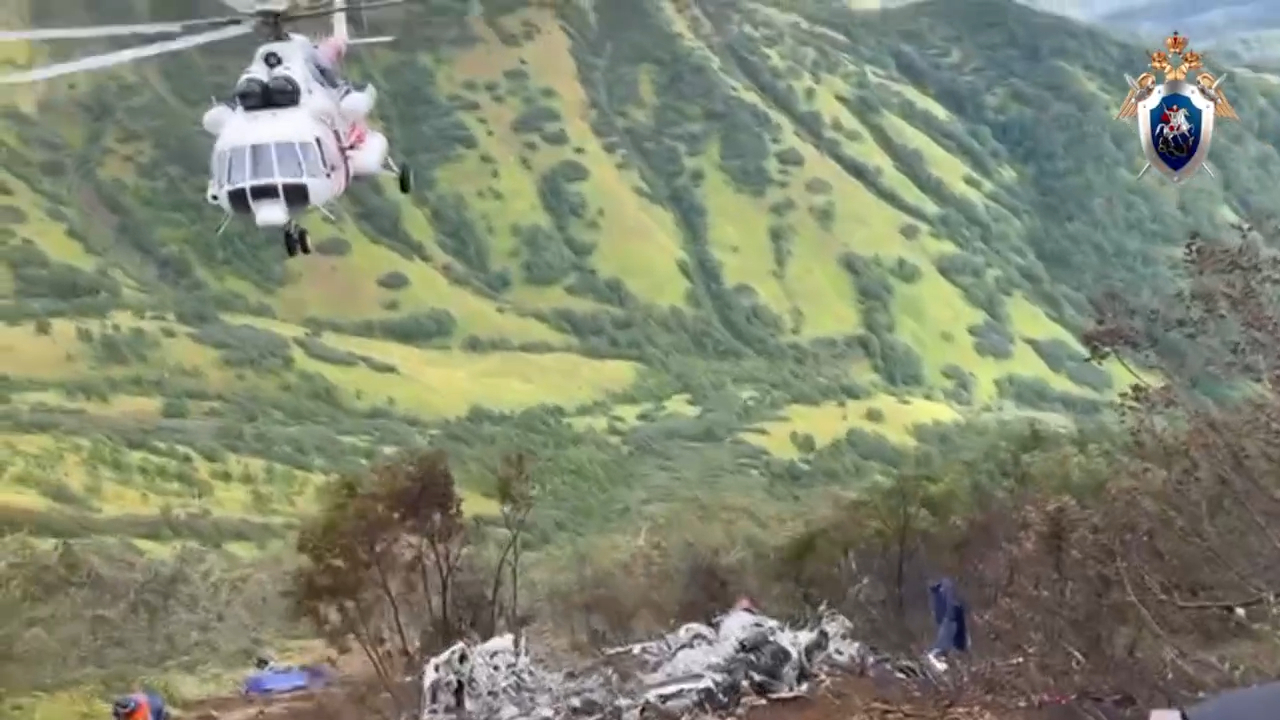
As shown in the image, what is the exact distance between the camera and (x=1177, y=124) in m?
5.72

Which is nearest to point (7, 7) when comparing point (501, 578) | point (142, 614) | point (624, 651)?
point (142, 614)

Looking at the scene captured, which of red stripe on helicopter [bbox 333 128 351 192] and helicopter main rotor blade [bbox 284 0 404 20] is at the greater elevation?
helicopter main rotor blade [bbox 284 0 404 20]

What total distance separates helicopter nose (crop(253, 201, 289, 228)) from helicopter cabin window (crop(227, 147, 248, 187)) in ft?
0.30

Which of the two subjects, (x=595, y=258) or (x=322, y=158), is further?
(x=595, y=258)

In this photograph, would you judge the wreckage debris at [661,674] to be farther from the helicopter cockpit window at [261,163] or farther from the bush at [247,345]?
the helicopter cockpit window at [261,163]

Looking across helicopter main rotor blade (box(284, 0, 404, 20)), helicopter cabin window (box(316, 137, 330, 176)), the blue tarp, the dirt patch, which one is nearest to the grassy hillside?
the blue tarp

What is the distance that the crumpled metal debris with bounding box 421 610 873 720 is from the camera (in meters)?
6.10

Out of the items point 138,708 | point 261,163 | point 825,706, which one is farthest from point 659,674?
point 261,163

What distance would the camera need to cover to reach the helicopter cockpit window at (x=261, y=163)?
492cm

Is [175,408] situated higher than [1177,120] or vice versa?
[1177,120]

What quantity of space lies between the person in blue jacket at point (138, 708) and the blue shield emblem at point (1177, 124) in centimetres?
432

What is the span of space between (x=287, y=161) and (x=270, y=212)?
0.56 ft

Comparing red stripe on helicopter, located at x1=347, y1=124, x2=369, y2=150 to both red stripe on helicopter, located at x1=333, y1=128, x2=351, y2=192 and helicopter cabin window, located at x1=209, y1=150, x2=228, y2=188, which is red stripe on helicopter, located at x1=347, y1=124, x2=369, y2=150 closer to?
red stripe on helicopter, located at x1=333, y1=128, x2=351, y2=192

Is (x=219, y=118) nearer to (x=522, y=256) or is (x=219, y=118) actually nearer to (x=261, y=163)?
(x=261, y=163)
